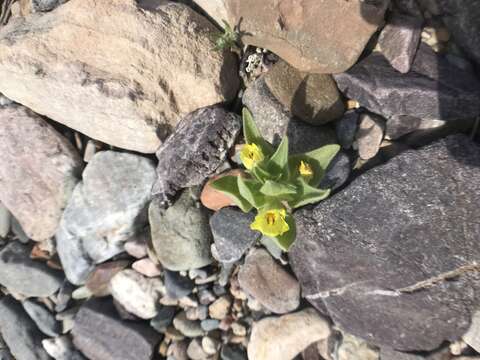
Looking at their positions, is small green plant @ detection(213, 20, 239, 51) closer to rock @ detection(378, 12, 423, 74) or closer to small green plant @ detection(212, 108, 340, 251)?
small green plant @ detection(212, 108, 340, 251)

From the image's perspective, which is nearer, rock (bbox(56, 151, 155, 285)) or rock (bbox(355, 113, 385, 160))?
rock (bbox(355, 113, 385, 160))

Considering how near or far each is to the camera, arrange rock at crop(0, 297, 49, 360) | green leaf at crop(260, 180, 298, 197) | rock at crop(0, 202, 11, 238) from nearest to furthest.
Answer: green leaf at crop(260, 180, 298, 197) < rock at crop(0, 297, 49, 360) < rock at crop(0, 202, 11, 238)

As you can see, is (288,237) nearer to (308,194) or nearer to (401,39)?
(308,194)

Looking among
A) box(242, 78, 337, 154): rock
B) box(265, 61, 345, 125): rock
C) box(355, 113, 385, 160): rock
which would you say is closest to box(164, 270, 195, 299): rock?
box(242, 78, 337, 154): rock

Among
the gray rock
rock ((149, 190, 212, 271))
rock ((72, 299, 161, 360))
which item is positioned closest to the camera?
the gray rock

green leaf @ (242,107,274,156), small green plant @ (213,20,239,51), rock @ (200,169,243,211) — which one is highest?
small green plant @ (213,20,239,51)

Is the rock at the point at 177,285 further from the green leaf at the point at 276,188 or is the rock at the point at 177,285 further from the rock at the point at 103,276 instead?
the green leaf at the point at 276,188

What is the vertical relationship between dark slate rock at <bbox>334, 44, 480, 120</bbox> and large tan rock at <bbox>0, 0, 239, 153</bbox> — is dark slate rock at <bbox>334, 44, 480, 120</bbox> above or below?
above

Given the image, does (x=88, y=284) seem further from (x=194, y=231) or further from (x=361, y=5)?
(x=361, y=5)
